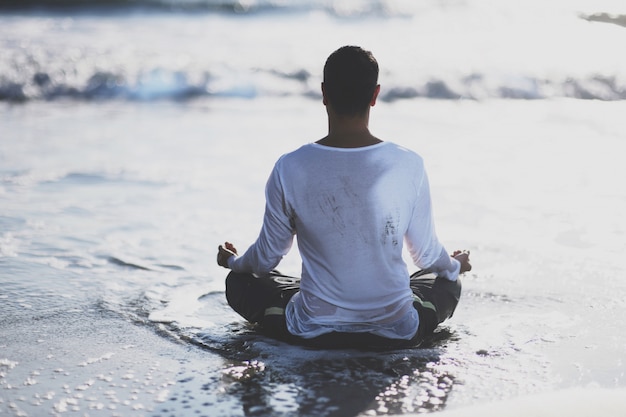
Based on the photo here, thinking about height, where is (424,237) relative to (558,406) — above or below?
above

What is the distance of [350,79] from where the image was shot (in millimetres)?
3297

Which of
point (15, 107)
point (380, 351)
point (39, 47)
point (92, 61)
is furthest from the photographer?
point (39, 47)

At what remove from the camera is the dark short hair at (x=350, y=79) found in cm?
329

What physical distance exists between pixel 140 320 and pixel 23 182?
11.3ft

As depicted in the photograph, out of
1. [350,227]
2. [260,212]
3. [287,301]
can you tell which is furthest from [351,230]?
[260,212]

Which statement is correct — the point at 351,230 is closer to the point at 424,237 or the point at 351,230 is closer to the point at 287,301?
the point at 424,237

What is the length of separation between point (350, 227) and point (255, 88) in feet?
34.6

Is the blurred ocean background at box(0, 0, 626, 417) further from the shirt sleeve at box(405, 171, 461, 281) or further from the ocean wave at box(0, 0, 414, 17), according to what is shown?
the ocean wave at box(0, 0, 414, 17)

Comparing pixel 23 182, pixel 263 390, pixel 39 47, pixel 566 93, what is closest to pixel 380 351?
pixel 263 390

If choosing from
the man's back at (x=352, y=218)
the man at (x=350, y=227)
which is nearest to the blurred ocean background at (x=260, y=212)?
the man at (x=350, y=227)

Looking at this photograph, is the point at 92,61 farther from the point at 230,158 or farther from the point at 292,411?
the point at 292,411

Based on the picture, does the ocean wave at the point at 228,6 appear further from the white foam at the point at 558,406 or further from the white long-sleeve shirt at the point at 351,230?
the white foam at the point at 558,406

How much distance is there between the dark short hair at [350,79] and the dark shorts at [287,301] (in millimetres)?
870

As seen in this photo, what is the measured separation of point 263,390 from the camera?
10.7 feet
